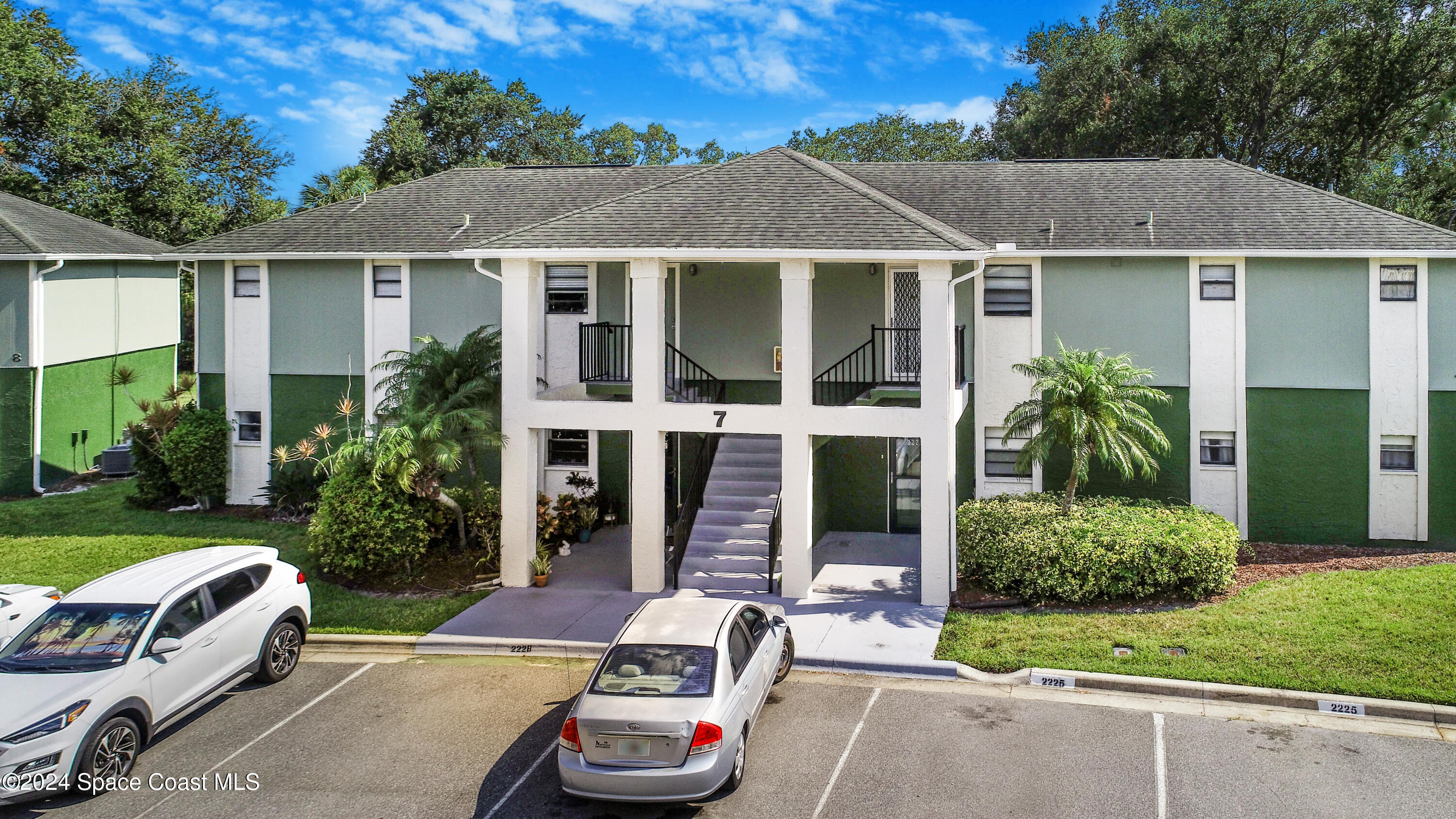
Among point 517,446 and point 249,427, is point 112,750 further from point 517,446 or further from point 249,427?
point 249,427

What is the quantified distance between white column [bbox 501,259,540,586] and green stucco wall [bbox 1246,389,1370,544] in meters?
12.0

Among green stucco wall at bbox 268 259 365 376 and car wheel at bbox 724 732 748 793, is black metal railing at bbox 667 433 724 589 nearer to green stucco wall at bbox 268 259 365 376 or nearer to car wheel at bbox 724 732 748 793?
car wheel at bbox 724 732 748 793

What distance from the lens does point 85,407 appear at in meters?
23.7

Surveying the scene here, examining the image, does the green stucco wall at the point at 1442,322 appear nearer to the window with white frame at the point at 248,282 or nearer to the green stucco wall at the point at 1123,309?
the green stucco wall at the point at 1123,309

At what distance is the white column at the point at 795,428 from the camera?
1460 cm

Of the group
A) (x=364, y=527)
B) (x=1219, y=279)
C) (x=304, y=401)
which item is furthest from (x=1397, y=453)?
(x=304, y=401)

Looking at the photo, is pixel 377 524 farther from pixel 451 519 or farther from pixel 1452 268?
pixel 1452 268

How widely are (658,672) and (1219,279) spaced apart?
12.9m

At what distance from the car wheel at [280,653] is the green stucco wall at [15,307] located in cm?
1404

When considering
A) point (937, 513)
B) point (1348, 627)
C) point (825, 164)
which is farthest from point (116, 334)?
point (1348, 627)

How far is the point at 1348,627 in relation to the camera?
477 inches

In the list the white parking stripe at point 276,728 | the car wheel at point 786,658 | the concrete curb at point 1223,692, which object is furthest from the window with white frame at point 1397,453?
the white parking stripe at point 276,728

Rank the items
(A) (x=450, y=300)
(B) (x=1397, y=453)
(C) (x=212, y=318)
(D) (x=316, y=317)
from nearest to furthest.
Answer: (B) (x=1397, y=453) → (A) (x=450, y=300) → (D) (x=316, y=317) → (C) (x=212, y=318)

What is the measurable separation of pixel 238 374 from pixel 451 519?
6495 millimetres
